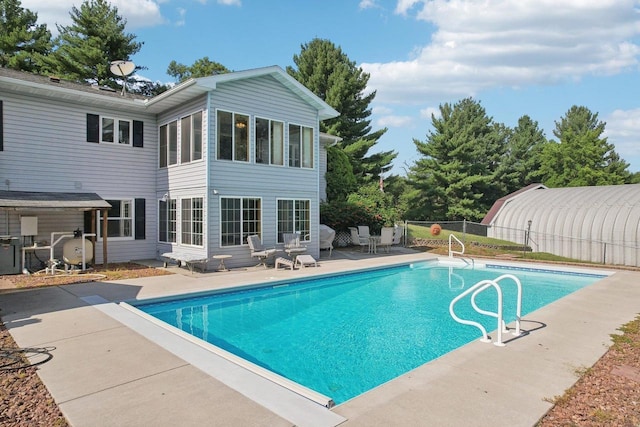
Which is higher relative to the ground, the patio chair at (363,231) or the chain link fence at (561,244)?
the patio chair at (363,231)

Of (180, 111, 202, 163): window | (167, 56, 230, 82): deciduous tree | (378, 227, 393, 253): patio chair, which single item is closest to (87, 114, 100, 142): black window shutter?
(180, 111, 202, 163): window

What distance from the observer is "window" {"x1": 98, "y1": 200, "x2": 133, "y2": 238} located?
521 inches

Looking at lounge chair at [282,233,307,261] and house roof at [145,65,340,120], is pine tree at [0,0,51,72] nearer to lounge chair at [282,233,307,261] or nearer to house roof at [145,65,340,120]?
house roof at [145,65,340,120]

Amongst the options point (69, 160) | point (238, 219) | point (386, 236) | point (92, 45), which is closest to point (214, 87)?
point (238, 219)

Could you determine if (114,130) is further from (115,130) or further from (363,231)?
(363,231)

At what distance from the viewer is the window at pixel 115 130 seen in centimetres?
1305

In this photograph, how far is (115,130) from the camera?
43.6ft

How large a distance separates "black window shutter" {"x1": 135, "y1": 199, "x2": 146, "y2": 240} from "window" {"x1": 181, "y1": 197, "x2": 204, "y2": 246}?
6.52ft

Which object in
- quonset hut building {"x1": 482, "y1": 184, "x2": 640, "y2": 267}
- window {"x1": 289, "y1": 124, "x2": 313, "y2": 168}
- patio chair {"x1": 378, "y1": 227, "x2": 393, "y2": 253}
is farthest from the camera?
patio chair {"x1": 378, "y1": 227, "x2": 393, "y2": 253}

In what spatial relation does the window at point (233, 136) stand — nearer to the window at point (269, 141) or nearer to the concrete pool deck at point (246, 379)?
the window at point (269, 141)

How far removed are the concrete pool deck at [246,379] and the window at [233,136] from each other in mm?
6154

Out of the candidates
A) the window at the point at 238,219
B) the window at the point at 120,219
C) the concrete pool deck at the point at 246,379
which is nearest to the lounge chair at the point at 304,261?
the window at the point at 238,219

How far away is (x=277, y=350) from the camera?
6.15 metres

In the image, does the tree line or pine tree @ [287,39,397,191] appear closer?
the tree line
